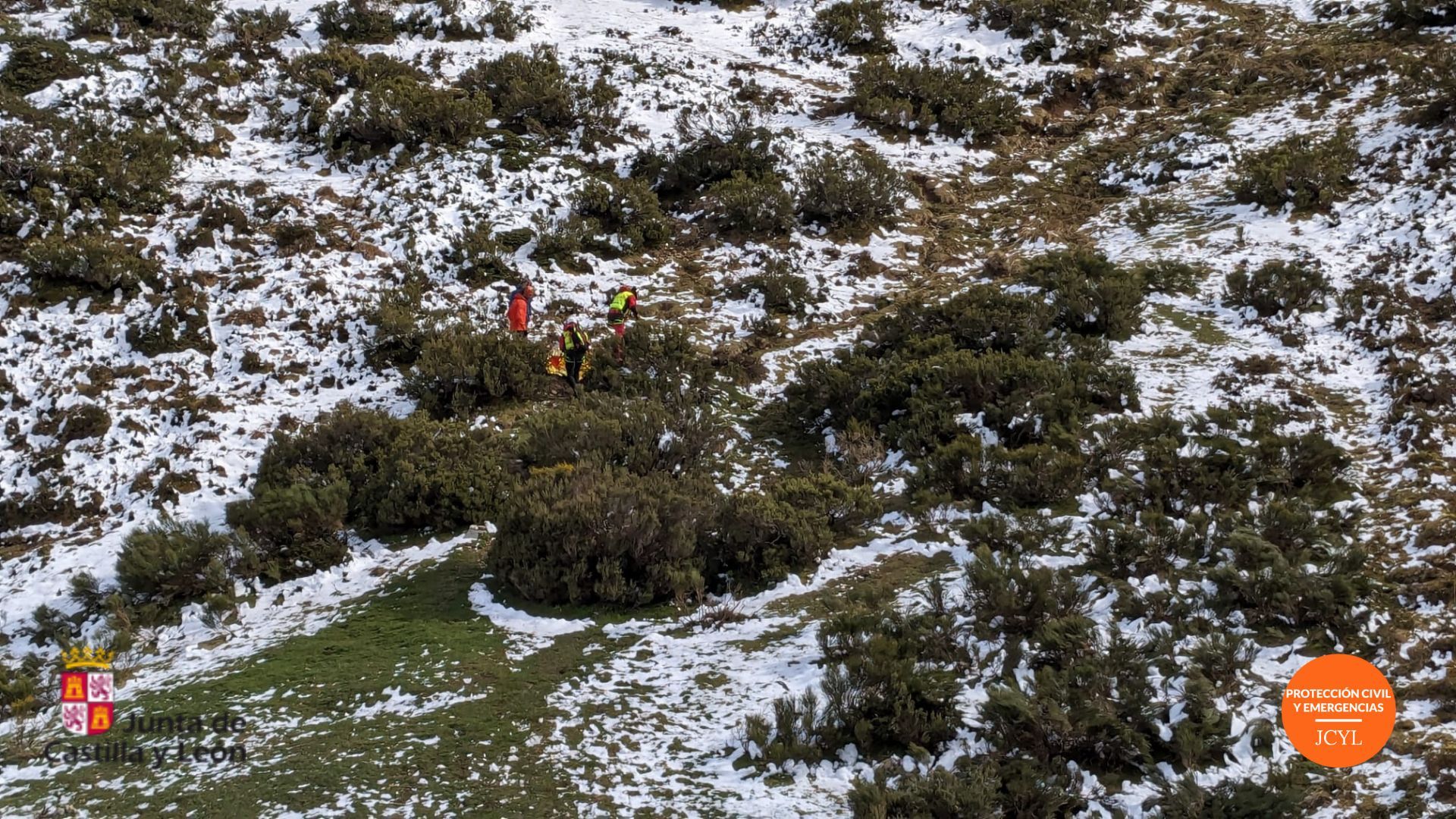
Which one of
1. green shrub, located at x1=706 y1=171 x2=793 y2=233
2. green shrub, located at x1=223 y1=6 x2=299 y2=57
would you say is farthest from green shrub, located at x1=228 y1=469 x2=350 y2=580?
green shrub, located at x1=223 y1=6 x2=299 y2=57

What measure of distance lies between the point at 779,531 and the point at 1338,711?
477 cm

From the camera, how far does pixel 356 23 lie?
21.6m

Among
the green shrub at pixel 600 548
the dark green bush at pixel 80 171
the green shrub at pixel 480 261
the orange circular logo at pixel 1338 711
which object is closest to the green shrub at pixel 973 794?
the orange circular logo at pixel 1338 711

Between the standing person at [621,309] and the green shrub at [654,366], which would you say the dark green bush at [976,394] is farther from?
the standing person at [621,309]

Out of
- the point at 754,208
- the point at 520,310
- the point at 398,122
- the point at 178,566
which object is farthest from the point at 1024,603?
the point at 398,122

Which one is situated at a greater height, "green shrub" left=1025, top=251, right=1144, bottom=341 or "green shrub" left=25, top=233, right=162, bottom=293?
"green shrub" left=25, top=233, right=162, bottom=293

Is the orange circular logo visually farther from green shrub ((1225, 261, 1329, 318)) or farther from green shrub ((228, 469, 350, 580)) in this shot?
green shrub ((228, 469, 350, 580))

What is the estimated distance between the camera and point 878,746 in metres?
6.12

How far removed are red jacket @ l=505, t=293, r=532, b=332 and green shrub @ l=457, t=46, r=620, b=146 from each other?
21.4 feet

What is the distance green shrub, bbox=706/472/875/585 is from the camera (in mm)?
8594

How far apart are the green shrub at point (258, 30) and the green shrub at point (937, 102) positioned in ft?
47.4

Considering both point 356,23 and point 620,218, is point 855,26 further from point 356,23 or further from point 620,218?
point 356,23

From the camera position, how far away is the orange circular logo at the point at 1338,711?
222 inches

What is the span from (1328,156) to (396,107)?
18.5 metres
